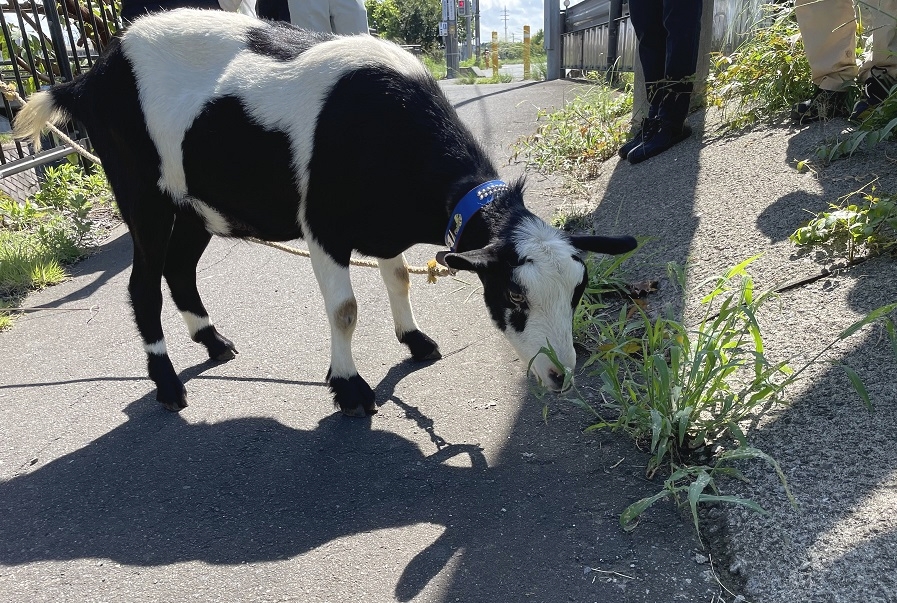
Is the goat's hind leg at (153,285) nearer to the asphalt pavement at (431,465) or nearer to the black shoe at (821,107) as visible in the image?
the asphalt pavement at (431,465)

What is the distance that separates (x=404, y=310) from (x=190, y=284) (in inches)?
51.4

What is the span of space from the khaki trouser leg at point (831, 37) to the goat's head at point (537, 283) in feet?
9.67

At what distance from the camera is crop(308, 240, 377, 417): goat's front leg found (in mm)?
3230

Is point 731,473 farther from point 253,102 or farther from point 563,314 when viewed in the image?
point 253,102

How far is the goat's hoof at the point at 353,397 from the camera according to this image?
3.27 metres

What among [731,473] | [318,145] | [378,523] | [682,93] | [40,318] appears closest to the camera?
[731,473]

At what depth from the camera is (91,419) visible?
3.39 metres

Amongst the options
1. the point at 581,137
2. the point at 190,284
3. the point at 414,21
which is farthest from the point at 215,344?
the point at 414,21

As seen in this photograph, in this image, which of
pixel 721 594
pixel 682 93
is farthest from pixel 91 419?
pixel 682 93

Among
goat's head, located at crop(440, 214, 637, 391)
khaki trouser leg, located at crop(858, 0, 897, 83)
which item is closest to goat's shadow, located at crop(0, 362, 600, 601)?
goat's head, located at crop(440, 214, 637, 391)

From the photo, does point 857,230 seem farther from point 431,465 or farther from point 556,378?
point 431,465

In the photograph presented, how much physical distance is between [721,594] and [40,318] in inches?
185

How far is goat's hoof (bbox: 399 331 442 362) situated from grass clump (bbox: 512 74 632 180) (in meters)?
3.02

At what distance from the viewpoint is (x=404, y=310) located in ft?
12.5
